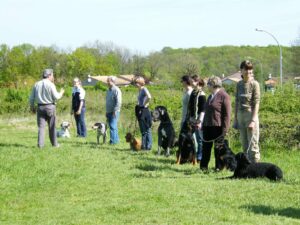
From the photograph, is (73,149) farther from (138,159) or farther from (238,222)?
(238,222)

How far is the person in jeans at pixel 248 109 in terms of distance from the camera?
8023mm

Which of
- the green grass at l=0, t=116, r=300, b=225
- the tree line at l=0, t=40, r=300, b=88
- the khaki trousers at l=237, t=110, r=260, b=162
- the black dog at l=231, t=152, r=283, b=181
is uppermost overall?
the tree line at l=0, t=40, r=300, b=88

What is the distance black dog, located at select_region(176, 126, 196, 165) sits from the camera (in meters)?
9.73

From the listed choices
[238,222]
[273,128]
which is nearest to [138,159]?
[273,128]

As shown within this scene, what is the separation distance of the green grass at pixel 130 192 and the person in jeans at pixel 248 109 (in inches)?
24.8

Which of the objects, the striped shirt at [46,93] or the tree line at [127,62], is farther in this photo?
the tree line at [127,62]

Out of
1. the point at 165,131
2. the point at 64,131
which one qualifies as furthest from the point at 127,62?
the point at 165,131

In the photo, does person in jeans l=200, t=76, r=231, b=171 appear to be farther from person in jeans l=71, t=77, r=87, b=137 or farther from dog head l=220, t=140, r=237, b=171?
person in jeans l=71, t=77, r=87, b=137

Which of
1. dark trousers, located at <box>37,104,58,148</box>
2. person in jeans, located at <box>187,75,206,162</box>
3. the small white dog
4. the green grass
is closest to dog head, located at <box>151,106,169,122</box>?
the green grass

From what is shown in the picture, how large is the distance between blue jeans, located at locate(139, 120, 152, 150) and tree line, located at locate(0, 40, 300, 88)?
45173mm

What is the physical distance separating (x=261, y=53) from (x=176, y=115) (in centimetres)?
7818

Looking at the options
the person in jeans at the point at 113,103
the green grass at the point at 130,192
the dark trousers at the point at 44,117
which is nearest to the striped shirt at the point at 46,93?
the dark trousers at the point at 44,117

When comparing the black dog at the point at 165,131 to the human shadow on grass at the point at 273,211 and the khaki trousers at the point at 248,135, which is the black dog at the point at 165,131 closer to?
the khaki trousers at the point at 248,135

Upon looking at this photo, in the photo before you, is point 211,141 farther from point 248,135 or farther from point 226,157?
point 248,135
